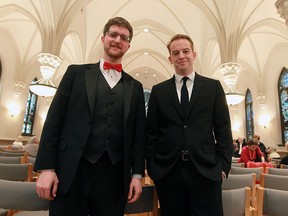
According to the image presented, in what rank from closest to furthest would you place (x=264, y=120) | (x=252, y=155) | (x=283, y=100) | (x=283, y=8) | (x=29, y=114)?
(x=252, y=155) → (x=283, y=8) → (x=283, y=100) → (x=264, y=120) → (x=29, y=114)

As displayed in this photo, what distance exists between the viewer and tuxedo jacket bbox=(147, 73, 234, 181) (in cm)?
140

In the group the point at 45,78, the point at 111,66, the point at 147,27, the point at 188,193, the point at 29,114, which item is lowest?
the point at 188,193

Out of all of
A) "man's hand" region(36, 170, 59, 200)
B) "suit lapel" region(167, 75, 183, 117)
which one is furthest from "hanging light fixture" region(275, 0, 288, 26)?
"man's hand" region(36, 170, 59, 200)

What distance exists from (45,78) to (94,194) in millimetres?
7348

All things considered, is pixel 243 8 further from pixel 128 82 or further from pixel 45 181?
pixel 45 181

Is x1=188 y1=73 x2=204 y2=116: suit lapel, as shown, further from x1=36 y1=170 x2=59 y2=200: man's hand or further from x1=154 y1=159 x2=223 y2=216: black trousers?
x1=36 y1=170 x2=59 y2=200: man's hand

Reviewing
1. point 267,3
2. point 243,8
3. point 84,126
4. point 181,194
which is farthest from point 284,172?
point 267,3

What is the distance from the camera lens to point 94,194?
3.99 feet

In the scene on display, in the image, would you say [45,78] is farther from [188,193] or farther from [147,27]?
[147,27]

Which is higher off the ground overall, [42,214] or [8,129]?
[8,129]

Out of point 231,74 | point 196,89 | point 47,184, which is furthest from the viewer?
point 231,74

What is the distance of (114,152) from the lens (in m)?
1.28

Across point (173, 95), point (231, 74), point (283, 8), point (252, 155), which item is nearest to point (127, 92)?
point (173, 95)

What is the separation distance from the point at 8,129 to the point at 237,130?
14519 millimetres
